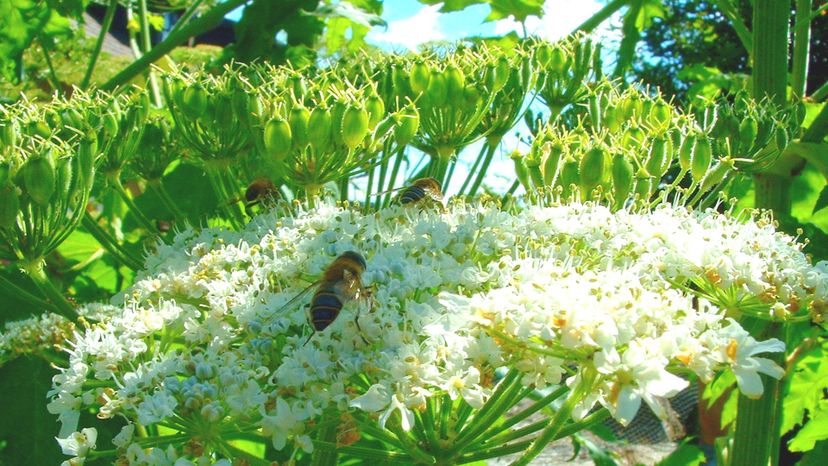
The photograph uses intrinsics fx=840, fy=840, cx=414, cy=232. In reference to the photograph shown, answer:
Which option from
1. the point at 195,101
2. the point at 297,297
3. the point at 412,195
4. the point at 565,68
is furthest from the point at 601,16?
the point at 297,297

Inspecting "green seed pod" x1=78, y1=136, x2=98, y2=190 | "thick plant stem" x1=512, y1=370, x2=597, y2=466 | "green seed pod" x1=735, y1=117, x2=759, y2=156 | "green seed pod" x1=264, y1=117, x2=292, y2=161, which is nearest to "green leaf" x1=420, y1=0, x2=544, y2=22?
"green seed pod" x1=735, y1=117, x2=759, y2=156

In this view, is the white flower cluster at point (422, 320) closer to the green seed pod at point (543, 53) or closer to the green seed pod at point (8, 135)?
the green seed pod at point (8, 135)

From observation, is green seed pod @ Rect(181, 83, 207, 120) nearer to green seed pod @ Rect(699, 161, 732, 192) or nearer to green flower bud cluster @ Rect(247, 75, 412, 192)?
green flower bud cluster @ Rect(247, 75, 412, 192)

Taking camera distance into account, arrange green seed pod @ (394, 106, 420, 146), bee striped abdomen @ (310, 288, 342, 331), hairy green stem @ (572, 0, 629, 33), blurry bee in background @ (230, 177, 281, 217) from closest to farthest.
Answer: bee striped abdomen @ (310, 288, 342, 331) → green seed pod @ (394, 106, 420, 146) → blurry bee in background @ (230, 177, 281, 217) → hairy green stem @ (572, 0, 629, 33)

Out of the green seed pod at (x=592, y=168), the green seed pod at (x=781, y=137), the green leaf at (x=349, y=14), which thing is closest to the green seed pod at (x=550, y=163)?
the green seed pod at (x=592, y=168)

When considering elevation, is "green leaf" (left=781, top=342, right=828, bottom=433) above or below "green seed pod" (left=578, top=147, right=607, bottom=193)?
below

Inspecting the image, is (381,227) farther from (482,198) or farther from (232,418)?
(232,418)

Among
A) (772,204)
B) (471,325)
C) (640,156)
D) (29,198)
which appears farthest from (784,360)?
(29,198)
